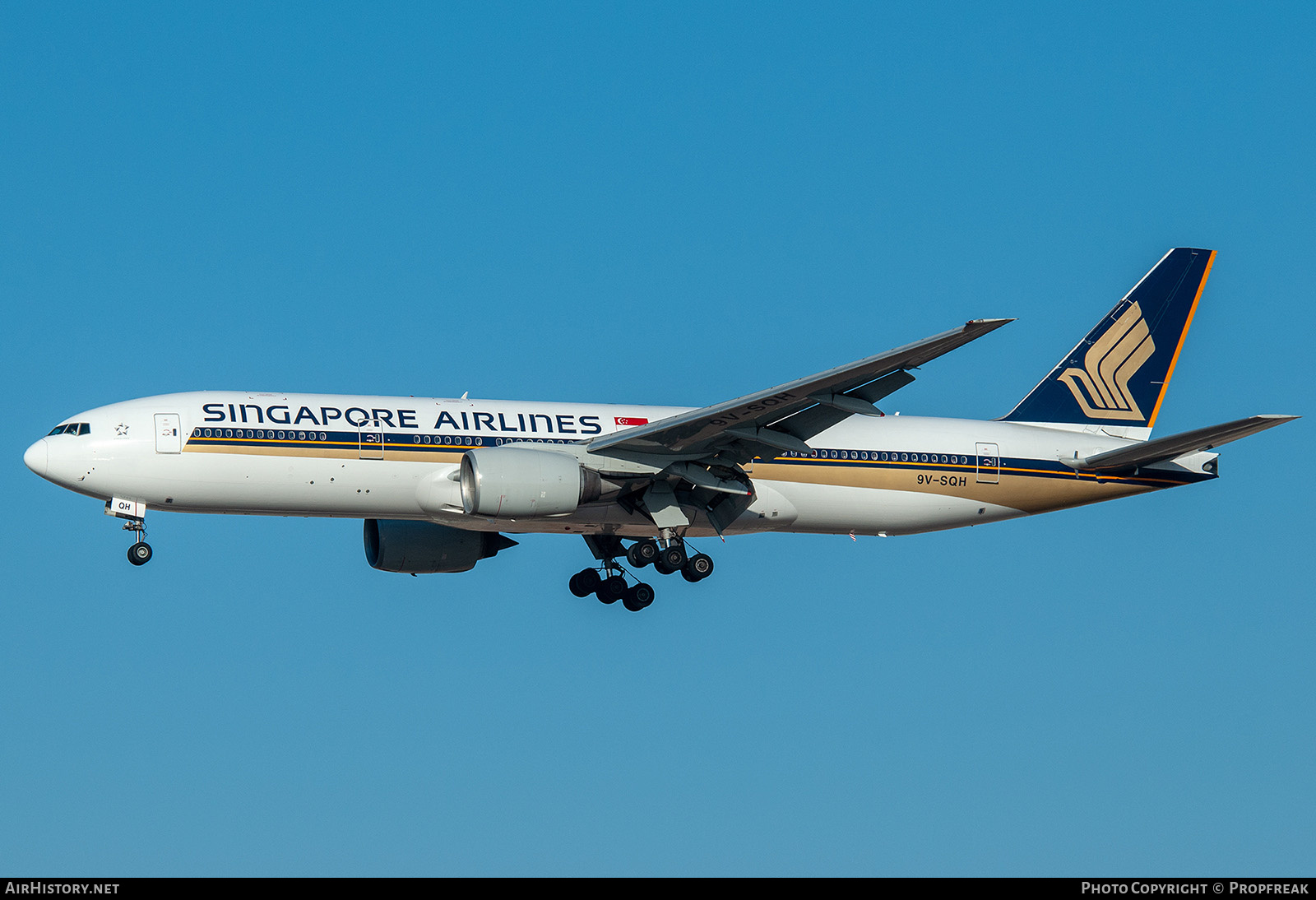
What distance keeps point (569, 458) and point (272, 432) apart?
22.4ft

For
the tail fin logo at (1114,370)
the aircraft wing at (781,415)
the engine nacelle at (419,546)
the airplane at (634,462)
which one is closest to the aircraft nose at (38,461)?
the airplane at (634,462)

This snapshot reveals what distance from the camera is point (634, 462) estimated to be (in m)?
36.7

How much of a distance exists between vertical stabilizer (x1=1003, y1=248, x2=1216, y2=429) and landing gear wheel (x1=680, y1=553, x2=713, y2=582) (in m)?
9.84

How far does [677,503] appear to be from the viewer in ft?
125

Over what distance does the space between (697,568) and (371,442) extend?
8.90 metres

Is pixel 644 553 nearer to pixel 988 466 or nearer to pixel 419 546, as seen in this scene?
pixel 419 546

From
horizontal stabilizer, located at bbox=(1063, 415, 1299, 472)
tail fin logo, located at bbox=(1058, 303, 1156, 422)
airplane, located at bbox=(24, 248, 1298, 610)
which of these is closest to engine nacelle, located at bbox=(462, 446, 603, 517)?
airplane, located at bbox=(24, 248, 1298, 610)

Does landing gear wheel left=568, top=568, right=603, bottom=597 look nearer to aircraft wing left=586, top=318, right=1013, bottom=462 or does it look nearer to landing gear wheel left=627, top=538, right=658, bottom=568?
landing gear wheel left=627, top=538, right=658, bottom=568

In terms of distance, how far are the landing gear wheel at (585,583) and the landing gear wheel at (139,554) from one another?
1165cm
